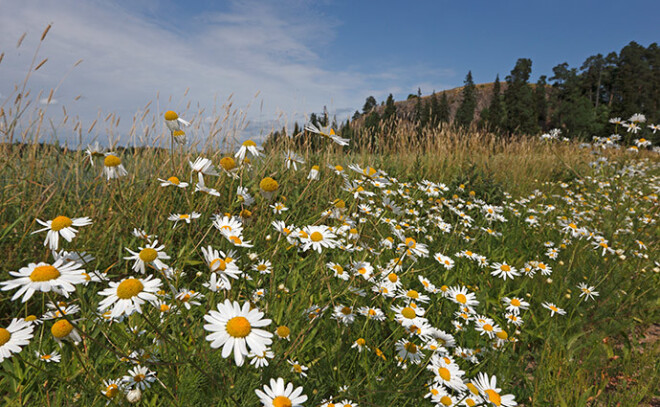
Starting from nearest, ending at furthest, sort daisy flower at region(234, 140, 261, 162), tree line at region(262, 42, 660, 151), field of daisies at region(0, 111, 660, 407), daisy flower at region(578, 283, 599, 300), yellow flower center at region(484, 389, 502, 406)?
1. field of daisies at region(0, 111, 660, 407)
2. yellow flower center at region(484, 389, 502, 406)
3. daisy flower at region(234, 140, 261, 162)
4. daisy flower at region(578, 283, 599, 300)
5. tree line at region(262, 42, 660, 151)

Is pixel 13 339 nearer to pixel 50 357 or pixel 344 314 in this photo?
pixel 50 357

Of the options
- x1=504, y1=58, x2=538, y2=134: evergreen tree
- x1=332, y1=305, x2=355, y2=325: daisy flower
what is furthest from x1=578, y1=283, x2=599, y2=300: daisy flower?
x1=504, y1=58, x2=538, y2=134: evergreen tree

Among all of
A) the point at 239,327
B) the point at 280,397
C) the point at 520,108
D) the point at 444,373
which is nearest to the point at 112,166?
the point at 239,327

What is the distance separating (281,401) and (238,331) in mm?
207

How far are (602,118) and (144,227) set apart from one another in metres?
55.6

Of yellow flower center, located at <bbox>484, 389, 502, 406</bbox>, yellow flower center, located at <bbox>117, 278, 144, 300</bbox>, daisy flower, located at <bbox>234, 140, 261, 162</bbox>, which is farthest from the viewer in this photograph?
daisy flower, located at <bbox>234, 140, 261, 162</bbox>

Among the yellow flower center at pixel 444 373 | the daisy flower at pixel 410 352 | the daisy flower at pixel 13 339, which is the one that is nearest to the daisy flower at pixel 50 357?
the daisy flower at pixel 13 339

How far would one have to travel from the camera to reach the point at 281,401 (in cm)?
80

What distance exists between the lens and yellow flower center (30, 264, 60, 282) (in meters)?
0.83

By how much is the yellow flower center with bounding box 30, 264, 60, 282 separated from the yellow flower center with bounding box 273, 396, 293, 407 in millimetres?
648

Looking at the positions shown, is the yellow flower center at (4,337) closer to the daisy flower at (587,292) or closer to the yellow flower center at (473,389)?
the yellow flower center at (473,389)

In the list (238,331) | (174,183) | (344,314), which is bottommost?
(344,314)

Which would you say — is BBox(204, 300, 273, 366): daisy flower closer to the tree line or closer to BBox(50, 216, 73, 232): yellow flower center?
BBox(50, 216, 73, 232): yellow flower center

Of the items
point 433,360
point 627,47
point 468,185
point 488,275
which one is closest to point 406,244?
point 433,360
